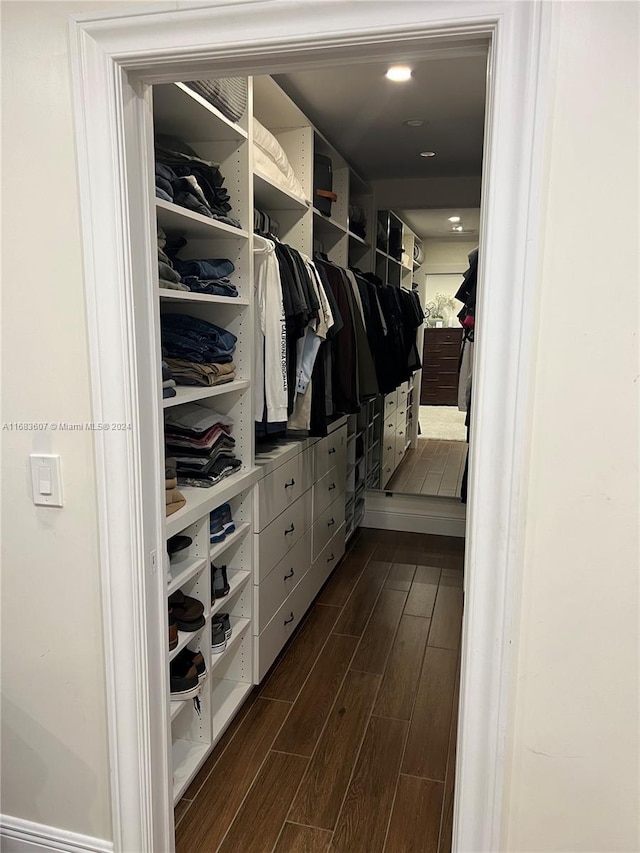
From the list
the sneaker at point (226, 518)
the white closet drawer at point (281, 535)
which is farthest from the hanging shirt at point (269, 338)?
the white closet drawer at point (281, 535)

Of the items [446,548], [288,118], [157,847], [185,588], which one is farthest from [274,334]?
[446,548]

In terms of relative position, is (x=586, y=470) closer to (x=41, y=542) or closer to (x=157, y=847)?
(x=41, y=542)

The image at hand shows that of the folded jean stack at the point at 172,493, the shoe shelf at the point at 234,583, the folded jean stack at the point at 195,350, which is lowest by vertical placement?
the shoe shelf at the point at 234,583

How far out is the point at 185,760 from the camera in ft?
6.78

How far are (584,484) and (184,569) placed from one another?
1.23 metres

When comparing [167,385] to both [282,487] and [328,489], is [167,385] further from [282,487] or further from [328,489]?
[328,489]

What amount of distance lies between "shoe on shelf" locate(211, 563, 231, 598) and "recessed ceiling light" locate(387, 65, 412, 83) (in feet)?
6.53

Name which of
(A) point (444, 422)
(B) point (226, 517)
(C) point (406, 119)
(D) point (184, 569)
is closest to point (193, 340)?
(B) point (226, 517)

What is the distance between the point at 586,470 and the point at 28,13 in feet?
4.85

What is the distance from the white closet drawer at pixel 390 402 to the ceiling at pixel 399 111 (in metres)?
1.49

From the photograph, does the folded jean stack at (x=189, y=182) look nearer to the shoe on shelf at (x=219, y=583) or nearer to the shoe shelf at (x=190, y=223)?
the shoe shelf at (x=190, y=223)

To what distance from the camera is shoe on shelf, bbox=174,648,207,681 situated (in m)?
2.00

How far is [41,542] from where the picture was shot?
61.0 inches

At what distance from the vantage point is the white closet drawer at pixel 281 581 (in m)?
2.49
